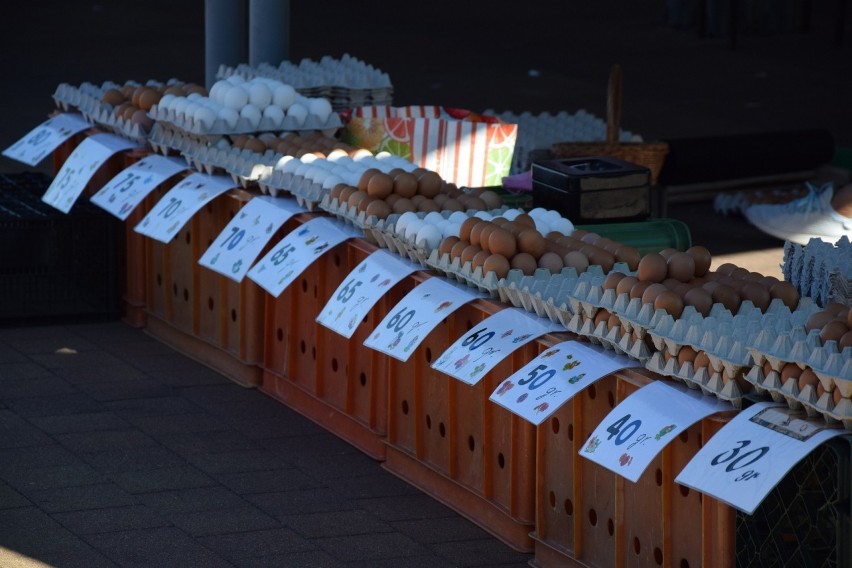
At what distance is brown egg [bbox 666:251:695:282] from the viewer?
6336 mm

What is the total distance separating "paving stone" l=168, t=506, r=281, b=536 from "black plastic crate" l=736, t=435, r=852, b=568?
8.07 ft

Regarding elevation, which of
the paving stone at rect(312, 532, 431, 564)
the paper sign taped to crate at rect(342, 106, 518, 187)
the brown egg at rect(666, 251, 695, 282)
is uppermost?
the paper sign taped to crate at rect(342, 106, 518, 187)

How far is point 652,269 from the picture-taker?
624 centimetres

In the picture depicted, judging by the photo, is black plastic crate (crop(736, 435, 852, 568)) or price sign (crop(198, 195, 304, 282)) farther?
price sign (crop(198, 195, 304, 282))

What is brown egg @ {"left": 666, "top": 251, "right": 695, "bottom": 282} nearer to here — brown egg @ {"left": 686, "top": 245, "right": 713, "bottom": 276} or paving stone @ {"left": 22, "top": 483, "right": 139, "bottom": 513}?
brown egg @ {"left": 686, "top": 245, "right": 713, "bottom": 276}

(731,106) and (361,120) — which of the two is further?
(731,106)

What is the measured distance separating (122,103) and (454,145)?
2409 mm

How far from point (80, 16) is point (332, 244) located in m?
17.4

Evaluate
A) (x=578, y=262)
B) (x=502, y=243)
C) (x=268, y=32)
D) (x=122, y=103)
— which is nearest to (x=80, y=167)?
(x=122, y=103)

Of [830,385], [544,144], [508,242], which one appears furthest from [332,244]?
[544,144]

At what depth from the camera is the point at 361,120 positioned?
10094 millimetres

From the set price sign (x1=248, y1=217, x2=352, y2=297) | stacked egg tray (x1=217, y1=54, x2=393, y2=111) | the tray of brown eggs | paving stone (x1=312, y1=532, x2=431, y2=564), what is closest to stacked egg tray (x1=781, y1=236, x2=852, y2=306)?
paving stone (x1=312, y1=532, x2=431, y2=564)

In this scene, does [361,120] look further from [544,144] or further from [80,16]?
[80,16]

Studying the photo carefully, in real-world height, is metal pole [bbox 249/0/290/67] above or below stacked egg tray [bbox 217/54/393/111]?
above
